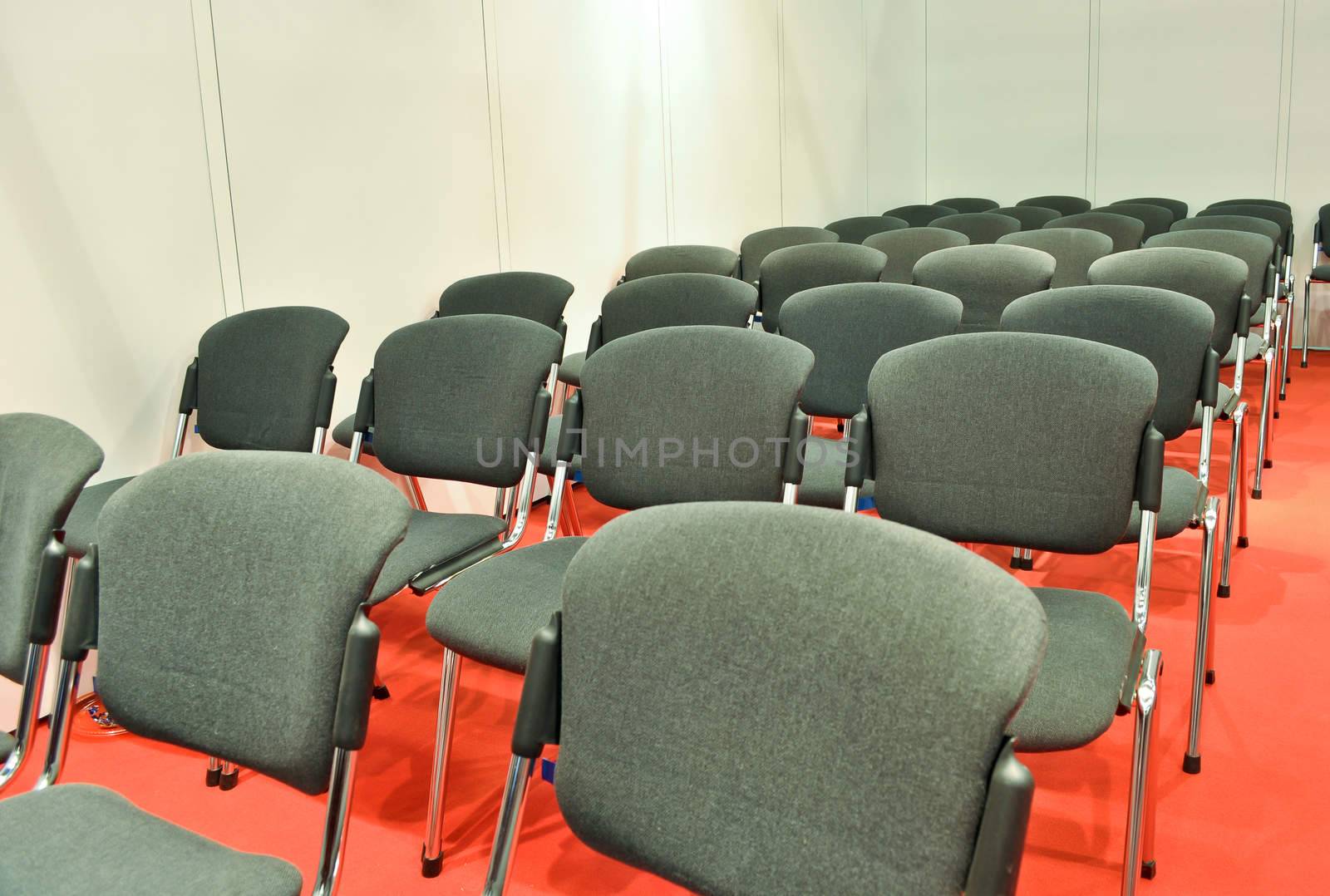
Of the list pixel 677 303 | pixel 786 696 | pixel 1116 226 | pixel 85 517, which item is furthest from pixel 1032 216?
pixel 786 696

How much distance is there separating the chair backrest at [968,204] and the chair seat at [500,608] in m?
6.78

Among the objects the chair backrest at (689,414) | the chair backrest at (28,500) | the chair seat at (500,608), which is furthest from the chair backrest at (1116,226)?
the chair backrest at (28,500)

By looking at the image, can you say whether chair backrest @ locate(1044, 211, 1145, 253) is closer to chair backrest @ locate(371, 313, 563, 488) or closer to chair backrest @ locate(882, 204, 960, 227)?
chair backrest @ locate(882, 204, 960, 227)

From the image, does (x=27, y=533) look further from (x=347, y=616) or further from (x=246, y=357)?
(x=246, y=357)

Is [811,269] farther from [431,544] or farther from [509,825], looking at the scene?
[509,825]

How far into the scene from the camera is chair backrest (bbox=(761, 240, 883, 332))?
464 centimetres

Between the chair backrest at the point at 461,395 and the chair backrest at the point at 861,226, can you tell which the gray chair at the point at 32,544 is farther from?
the chair backrest at the point at 861,226

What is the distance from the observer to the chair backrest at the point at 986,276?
425 cm

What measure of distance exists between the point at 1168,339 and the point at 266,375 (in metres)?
2.57

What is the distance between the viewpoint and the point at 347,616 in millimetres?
1475

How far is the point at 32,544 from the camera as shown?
5.98ft

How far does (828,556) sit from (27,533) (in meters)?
1.40

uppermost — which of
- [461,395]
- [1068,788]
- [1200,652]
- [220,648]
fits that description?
[461,395]

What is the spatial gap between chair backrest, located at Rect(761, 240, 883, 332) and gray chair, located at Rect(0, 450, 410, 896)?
10.5ft
